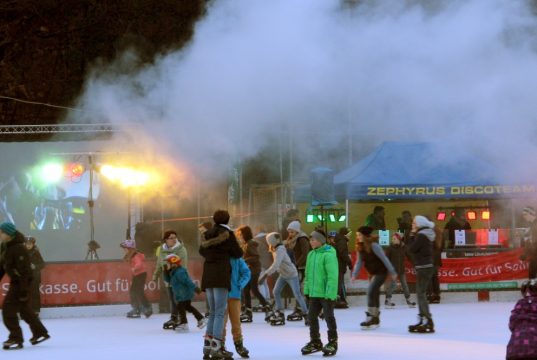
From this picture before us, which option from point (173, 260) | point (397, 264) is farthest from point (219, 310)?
point (397, 264)

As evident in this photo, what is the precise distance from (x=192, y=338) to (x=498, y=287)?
31.4 feet

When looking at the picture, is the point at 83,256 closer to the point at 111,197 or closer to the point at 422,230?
the point at 111,197

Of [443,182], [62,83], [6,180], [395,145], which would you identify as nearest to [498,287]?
[443,182]

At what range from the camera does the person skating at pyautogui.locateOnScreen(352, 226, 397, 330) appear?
15617 mm

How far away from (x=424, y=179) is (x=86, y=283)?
8.95 meters

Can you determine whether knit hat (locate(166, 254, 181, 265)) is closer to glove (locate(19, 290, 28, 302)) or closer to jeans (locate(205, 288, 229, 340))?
glove (locate(19, 290, 28, 302))

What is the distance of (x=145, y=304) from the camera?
780 inches

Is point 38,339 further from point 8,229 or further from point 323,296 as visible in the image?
point 323,296

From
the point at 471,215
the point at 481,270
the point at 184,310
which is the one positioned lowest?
the point at 184,310

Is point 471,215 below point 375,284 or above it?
above

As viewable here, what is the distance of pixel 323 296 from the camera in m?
12.5

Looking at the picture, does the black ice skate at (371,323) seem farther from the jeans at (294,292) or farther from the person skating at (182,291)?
the person skating at (182,291)

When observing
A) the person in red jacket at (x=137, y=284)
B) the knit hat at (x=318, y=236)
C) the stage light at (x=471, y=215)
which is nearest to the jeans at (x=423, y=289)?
the knit hat at (x=318, y=236)

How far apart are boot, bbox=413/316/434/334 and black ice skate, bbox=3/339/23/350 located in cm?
570
